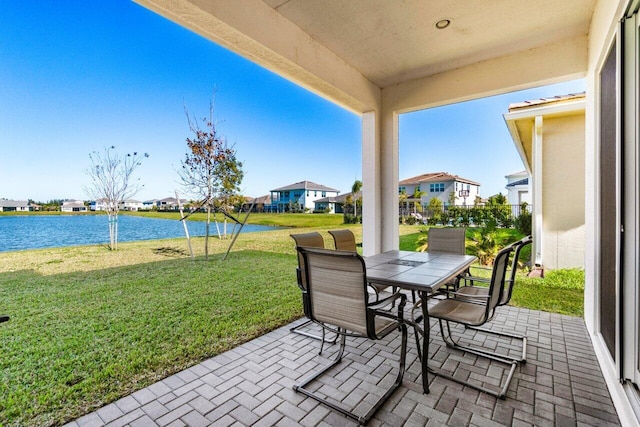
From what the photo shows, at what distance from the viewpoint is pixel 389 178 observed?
4.54 m

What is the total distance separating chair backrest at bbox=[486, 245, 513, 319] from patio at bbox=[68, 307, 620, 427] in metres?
0.56

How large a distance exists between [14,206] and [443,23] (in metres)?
5.46

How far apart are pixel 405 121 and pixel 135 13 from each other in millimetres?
4597

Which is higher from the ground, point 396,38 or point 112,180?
point 396,38

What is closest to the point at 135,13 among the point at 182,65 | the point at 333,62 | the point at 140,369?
the point at 182,65

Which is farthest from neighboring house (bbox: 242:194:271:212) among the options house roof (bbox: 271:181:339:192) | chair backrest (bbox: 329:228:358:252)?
chair backrest (bbox: 329:228:358:252)

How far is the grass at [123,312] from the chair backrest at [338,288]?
4.22 feet

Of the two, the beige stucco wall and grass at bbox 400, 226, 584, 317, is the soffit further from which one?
grass at bbox 400, 226, 584, 317

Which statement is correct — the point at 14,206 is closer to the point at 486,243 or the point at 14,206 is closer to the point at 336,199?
the point at 336,199

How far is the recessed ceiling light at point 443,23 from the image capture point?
9.37 ft

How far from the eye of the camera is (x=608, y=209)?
83.9 inches

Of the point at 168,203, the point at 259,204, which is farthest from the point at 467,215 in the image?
the point at 168,203

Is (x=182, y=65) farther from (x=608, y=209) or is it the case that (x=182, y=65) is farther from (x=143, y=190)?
(x=608, y=209)

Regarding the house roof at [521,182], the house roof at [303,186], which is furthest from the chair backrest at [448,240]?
the house roof at [521,182]
